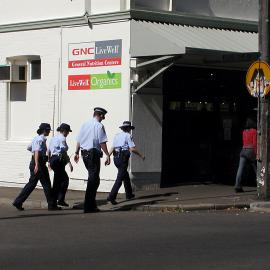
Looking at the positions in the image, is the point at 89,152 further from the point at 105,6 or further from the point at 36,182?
the point at 105,6

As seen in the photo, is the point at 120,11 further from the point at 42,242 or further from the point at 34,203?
the point at 42,242

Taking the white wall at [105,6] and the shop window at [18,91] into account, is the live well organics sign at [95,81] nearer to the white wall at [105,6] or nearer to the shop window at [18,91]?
the white wall at [105,6]

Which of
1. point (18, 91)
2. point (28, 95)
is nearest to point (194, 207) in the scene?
point (28, 95)

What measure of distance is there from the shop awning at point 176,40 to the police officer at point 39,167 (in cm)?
371

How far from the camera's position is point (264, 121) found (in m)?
16.5

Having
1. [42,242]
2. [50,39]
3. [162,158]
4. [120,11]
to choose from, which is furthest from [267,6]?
[42,242]

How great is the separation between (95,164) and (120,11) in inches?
197

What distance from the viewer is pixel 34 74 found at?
21.2 meters

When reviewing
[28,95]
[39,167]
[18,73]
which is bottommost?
[39,167]

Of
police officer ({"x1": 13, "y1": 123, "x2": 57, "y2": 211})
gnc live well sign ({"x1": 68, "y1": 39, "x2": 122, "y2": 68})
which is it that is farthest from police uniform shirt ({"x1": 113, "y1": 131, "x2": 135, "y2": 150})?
gnc live well sign ({"x1": 68, "y1": 39, "x2": 122, "y2": 68})

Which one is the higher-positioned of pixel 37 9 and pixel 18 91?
pixel 37 9

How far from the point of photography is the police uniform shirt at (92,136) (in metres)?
15.1

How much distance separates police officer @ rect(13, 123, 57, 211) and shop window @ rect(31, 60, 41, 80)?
221 inches

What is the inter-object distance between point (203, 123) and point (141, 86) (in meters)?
3.13
